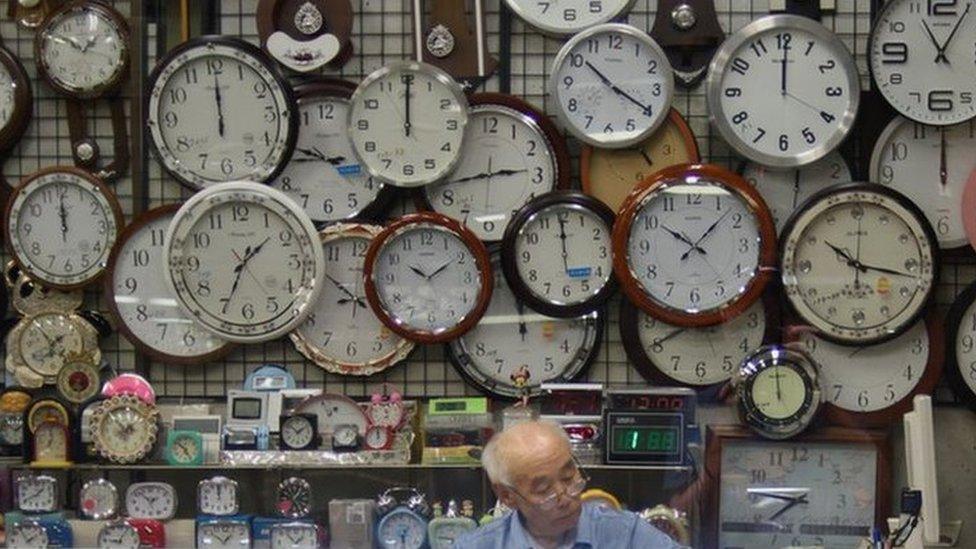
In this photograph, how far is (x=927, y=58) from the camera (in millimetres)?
3783

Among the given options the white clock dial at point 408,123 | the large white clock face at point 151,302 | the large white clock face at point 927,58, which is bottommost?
the large white clock face at point 151,302

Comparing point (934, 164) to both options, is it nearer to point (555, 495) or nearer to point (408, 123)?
point (408, 123)

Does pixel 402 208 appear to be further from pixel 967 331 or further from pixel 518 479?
pixel 967 331

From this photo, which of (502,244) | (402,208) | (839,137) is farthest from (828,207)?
(402,208)

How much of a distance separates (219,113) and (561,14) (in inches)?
34.6

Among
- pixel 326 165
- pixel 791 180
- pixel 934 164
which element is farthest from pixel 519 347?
pixel 934 164

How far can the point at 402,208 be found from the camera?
393 cm

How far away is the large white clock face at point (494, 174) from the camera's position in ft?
12.6

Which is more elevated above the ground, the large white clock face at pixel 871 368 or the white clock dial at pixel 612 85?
the white clock dial at pixel 612 85

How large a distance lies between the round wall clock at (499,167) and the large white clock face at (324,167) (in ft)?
0.63

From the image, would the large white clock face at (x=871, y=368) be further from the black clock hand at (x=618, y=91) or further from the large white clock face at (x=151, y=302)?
the large white clock face at (x=151, y=302)

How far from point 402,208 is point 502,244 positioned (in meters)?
0.28

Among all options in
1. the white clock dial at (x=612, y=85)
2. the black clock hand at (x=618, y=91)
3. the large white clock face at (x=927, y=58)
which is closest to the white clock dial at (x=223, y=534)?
the white clock dial at (x=612, y=85)

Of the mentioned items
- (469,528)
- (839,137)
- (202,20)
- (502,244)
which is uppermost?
(202,20)
